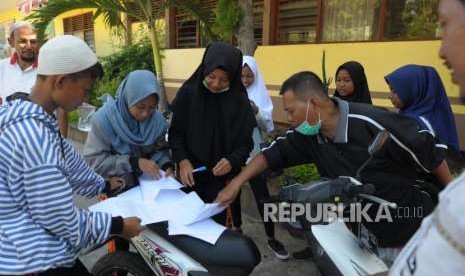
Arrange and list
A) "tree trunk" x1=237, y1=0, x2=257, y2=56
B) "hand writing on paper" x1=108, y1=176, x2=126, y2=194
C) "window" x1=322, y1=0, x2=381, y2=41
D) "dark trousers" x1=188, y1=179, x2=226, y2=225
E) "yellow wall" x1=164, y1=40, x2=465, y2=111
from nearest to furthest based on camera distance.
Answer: "hand writing on paper" x1=108, y1=176, x2=126, y2=194
"dark trousers" x1=188, y1=179, x2=226, y2=225
"tree trunk" x1=237, y1=0, x2=257, y2=56
"yellow wall" x1=164, y1=40, x2=465, y2=111
"window" x1=322, y1=0, x2=381, y2=41

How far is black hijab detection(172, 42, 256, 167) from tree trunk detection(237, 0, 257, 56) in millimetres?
2298

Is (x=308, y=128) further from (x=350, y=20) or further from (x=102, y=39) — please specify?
(x=102, y=39)

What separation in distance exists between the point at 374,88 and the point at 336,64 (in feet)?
2.31

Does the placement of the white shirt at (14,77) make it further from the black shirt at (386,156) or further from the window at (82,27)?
the window at (82,27)

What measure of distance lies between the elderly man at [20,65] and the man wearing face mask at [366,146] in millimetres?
2477

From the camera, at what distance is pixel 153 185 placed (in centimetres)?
197

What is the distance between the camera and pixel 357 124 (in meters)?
1.84

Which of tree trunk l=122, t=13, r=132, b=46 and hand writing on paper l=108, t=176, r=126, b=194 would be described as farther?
tree trunk l=122, t=13, r=132, b=46

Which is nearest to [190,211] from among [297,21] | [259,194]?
[259,194]

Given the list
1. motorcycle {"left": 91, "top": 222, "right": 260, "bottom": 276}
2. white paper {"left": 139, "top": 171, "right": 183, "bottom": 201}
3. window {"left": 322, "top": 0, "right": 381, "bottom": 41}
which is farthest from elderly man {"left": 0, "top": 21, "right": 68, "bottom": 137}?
window {"left": 322, "top": 0, "right": 381, "bottom": 41}

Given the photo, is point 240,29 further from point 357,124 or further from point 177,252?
point 177,252

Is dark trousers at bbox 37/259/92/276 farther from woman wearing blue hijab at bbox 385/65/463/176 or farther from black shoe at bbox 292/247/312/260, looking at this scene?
woman wearing blue hijab at bbox 385/65/463/176

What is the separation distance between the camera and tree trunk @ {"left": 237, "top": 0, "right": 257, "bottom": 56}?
15.3 feet

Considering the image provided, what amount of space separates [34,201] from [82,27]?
44.7ft
